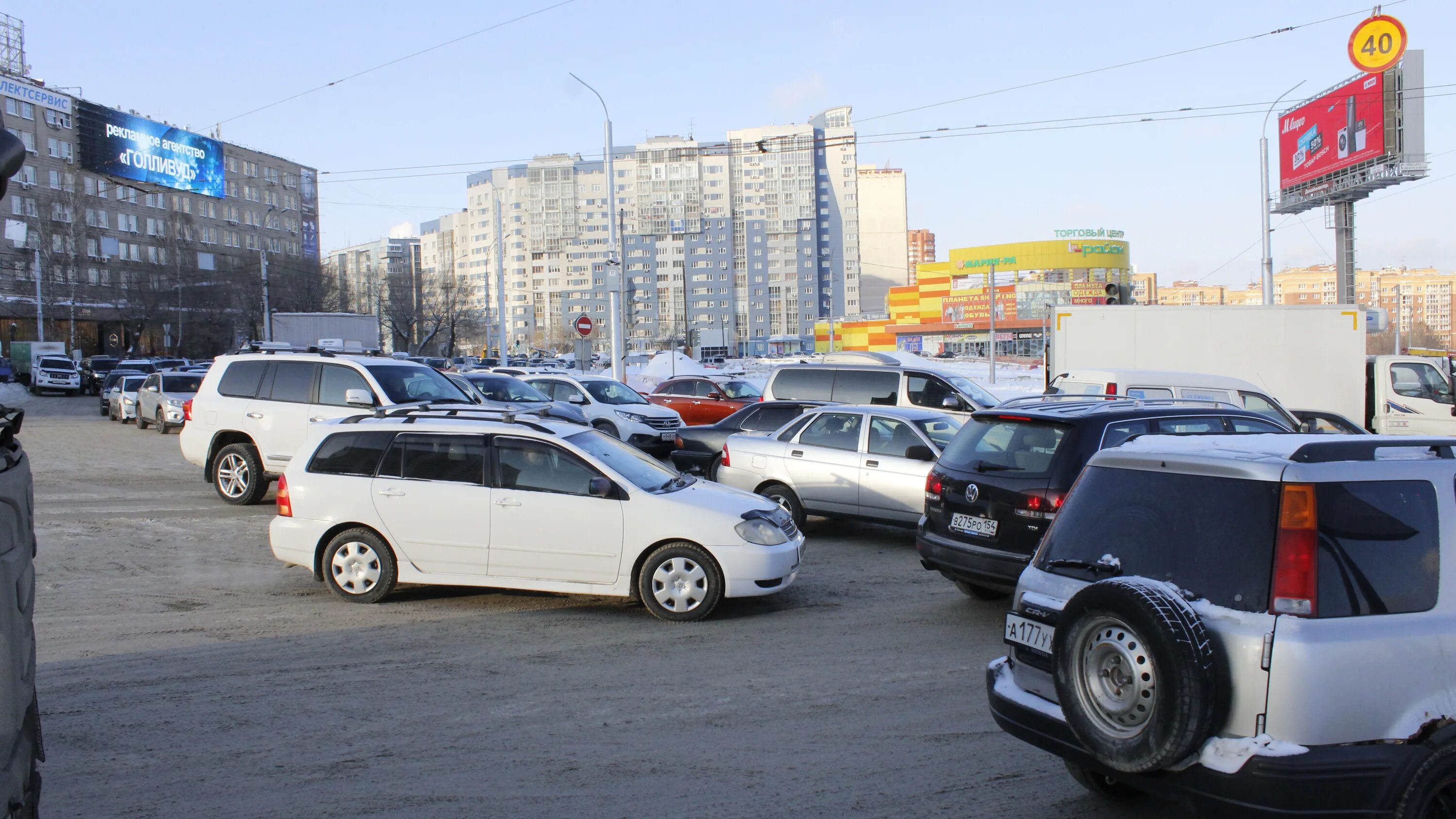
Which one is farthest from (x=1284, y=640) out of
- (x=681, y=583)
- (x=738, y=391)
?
(x=738, y=391)

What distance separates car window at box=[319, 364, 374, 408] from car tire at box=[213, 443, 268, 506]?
4.13 feet

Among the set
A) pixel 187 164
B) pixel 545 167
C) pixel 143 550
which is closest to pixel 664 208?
pixel 545 167

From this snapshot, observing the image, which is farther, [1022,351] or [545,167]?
[545,167]

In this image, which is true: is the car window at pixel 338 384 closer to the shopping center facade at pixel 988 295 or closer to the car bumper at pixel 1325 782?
the car bumper at pixel 1325 782

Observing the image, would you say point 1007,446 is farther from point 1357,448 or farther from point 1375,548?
point 1375,548

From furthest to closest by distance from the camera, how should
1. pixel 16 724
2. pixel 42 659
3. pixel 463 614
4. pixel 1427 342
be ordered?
1. pixel 1427 342
2. pixel 463 614
3. pixel 42 659
4. pixel 16 724

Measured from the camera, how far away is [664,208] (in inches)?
6265

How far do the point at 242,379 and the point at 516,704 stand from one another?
9.96m

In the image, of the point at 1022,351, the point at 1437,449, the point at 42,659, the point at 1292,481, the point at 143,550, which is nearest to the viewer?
the point at 1292,481

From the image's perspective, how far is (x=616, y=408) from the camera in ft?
67.6

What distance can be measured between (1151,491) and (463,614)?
5923 millimetres

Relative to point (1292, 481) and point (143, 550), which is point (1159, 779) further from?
point (143, 550)

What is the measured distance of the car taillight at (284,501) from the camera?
28.4 feet

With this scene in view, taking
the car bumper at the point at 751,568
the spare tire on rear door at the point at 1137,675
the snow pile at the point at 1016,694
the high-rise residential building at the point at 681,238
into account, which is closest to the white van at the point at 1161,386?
the car bumper at the point at 751,568
